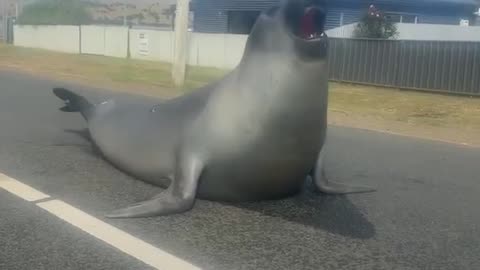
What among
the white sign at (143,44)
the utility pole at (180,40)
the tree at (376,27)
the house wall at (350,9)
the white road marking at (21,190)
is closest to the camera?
the white road marking at (21,190)

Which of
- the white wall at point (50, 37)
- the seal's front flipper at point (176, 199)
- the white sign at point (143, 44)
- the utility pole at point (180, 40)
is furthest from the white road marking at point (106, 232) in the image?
the white wall at point (50, 37)

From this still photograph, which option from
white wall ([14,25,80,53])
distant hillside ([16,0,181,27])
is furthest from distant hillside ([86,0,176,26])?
white wall ([14,25,80,53])

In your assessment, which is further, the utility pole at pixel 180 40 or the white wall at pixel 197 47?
the white wall at pixel 197 47

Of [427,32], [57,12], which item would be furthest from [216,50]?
[57,12]

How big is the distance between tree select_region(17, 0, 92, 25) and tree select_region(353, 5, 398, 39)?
33.3 metres

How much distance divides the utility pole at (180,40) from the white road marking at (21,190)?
14879mm

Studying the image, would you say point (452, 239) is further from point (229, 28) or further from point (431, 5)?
point (431, 5)

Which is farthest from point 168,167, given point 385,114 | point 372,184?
point 385,114

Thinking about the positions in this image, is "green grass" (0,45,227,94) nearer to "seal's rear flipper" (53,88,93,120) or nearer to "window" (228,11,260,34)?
"seal's rear flipper" (53,88,93,120)

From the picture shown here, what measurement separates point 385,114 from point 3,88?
354 inches

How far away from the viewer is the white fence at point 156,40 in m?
32.2

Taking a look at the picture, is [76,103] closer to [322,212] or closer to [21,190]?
[21,190]

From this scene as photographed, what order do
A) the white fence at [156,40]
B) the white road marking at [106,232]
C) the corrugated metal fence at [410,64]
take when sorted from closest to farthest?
the white road marking at [106,232] < the corrugated metal fence at [410,64] < the white fence at [156,40]

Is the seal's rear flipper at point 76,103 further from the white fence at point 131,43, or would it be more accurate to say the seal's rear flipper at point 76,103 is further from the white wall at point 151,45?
the white wall at point 151,45
